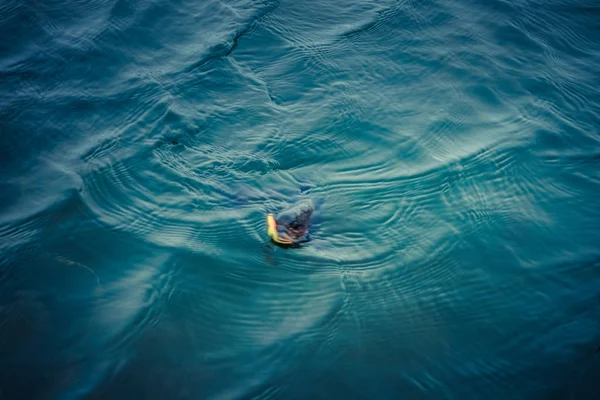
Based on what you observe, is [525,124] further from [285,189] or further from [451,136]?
[285,189]

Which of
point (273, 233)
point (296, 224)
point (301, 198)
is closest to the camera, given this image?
point (273, 233)

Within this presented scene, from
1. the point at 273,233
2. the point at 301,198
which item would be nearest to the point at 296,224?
the point at 273,233

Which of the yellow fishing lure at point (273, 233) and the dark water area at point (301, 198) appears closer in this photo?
the dark water area at point (301, 198)

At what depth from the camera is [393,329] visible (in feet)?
9.48

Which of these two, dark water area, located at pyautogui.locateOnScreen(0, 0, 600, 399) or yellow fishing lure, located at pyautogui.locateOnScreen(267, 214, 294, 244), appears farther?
yellow fishing lure, located at pyautogui.locateOnScreen(267, 214, 294, 244)

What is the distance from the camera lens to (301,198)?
3.84 m

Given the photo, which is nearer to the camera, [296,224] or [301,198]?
[296,224]

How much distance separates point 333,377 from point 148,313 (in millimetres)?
1301

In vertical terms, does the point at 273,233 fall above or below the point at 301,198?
below

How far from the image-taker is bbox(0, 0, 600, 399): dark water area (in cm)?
270

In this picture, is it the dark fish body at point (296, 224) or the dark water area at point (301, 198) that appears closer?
the dark water area at point (301, 198)

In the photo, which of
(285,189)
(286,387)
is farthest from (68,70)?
(286,387)

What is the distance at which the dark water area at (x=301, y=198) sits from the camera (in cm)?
270

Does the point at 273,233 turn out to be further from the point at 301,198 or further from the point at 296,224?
the point at 301,198
